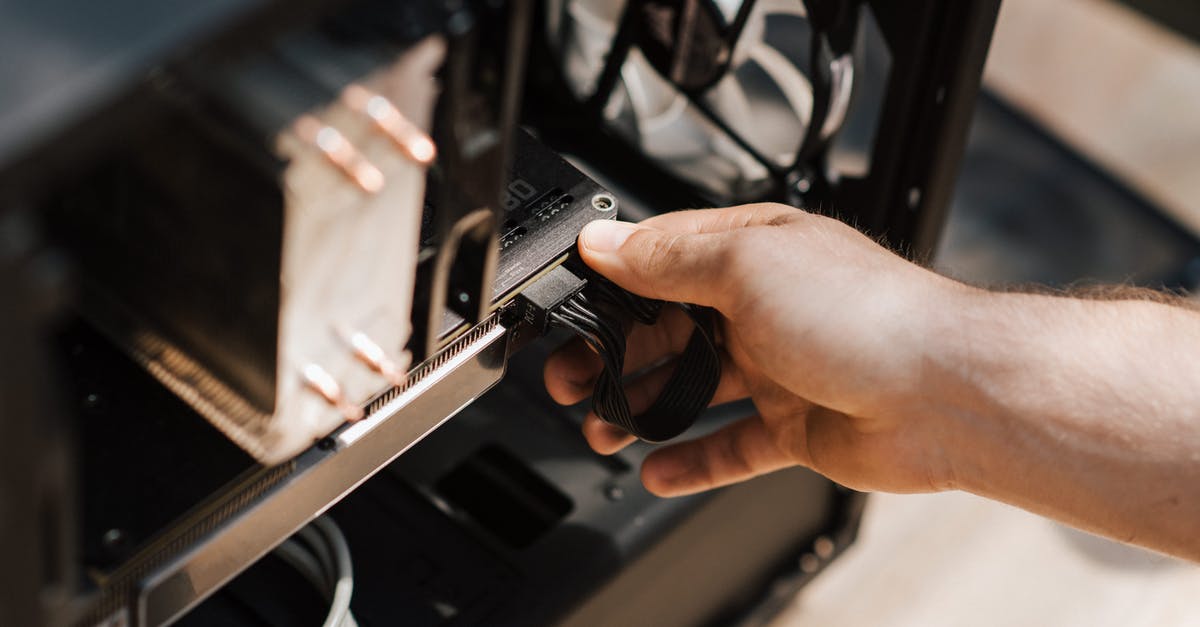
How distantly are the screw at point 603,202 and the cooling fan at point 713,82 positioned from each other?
150 millimetres

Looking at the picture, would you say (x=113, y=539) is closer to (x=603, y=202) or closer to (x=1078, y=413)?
(x=603, y=202)

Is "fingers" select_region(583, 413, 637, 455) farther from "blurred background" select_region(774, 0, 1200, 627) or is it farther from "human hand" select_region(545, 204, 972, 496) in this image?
"blurred background" select_region(774, 0, 1200, 627)

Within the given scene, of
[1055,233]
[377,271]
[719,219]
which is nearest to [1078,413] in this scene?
[719,219]

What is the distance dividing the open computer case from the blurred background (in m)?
0.08

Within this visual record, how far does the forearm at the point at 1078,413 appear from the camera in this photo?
63cm

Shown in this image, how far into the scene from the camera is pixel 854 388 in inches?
25.2

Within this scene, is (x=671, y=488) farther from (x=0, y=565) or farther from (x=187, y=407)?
(x=0, y=565)

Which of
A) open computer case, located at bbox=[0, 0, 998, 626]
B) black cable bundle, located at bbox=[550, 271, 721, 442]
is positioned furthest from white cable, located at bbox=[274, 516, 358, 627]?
black cable bundle, located at bbox=[550, 271, 721, 442]

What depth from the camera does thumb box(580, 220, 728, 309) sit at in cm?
62

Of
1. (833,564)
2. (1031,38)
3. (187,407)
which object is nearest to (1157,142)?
(1031,38)

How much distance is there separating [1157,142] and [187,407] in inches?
42.6

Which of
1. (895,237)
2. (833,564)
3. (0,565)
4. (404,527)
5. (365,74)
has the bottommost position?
(833,564)

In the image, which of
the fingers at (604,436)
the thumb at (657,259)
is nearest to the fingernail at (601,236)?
the thumb at (657,259)

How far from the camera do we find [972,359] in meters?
0.63
